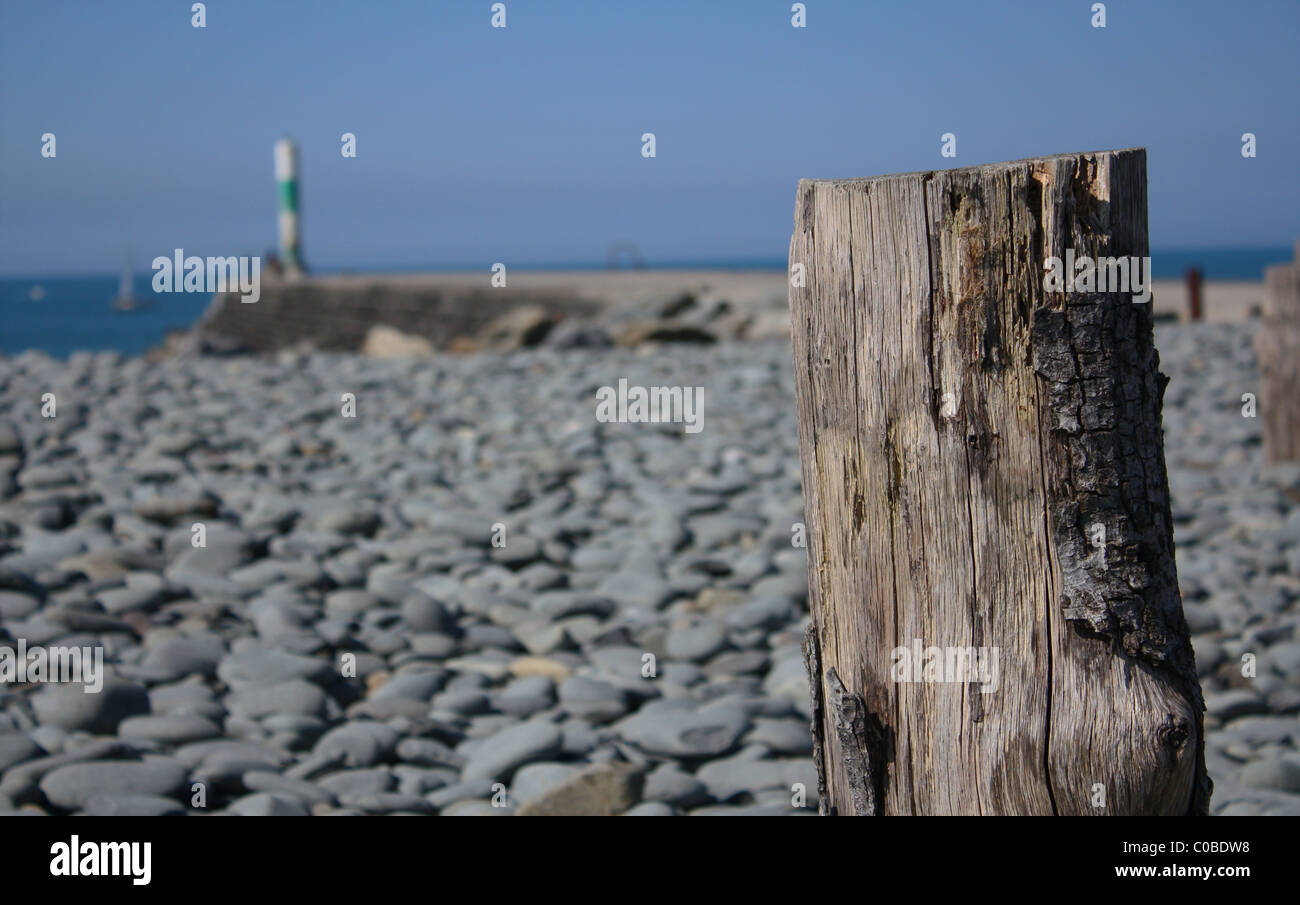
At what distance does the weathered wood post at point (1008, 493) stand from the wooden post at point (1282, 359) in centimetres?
519

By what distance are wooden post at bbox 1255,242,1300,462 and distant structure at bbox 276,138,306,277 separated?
2756cm

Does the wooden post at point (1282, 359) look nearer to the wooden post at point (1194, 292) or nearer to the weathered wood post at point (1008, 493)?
the weathered wood post at point (1008, 493)

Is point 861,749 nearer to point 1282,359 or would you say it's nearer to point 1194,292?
point 1282,359

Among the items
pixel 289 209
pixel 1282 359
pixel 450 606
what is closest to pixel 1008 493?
pixel 450 606

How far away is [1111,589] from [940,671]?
0.94ft

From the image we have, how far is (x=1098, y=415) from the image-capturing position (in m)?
1.57

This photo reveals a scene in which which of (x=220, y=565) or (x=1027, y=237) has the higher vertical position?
(x=1027, y=237)

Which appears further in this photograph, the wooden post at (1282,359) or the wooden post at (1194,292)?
the wooden post at (1194,292)

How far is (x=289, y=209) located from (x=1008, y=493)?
31187mm

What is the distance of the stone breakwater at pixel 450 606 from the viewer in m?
2.96

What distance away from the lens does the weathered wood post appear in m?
1.56

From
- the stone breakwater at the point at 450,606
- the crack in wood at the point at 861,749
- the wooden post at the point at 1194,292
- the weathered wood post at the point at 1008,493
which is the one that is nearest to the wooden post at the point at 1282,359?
the stone breakwater at the point at 450,606
